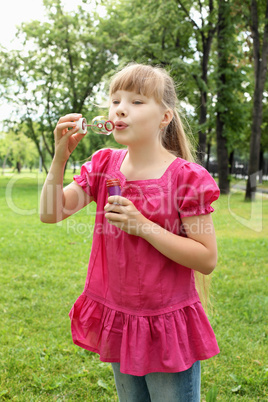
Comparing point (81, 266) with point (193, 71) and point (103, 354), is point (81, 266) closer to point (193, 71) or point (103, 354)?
point (103, 354)

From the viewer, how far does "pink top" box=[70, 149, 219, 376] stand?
4.96ft

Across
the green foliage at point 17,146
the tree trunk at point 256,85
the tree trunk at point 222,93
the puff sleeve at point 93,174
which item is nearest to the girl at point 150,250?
the puff sleeve at point 93,174

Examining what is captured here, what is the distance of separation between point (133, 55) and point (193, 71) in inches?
93.7

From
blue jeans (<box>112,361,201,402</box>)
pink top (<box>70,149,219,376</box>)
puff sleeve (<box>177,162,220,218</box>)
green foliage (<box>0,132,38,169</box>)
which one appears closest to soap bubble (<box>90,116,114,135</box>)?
pink top (<box>70,149,219,376</box>)

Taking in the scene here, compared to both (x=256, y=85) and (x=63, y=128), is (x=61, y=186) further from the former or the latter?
(x=256, y=85)

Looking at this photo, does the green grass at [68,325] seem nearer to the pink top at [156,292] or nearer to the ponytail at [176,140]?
the ponytail at [176,140]

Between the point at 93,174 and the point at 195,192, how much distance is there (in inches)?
20.0

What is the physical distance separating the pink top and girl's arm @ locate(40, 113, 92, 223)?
22cm

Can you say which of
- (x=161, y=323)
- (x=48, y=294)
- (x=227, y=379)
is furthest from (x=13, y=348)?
Result: (x=161, y=323)

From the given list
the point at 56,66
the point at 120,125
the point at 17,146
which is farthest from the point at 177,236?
the point at 17,146

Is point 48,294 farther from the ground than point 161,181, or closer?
closer

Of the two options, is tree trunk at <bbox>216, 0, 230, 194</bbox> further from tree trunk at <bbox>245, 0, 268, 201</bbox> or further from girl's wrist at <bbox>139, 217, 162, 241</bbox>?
girl's wrist at <bbox>139, 217, 162, 241</bbox>

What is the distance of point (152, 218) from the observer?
1.54 m

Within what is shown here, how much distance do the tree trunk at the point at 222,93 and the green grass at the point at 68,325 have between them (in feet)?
28.8
